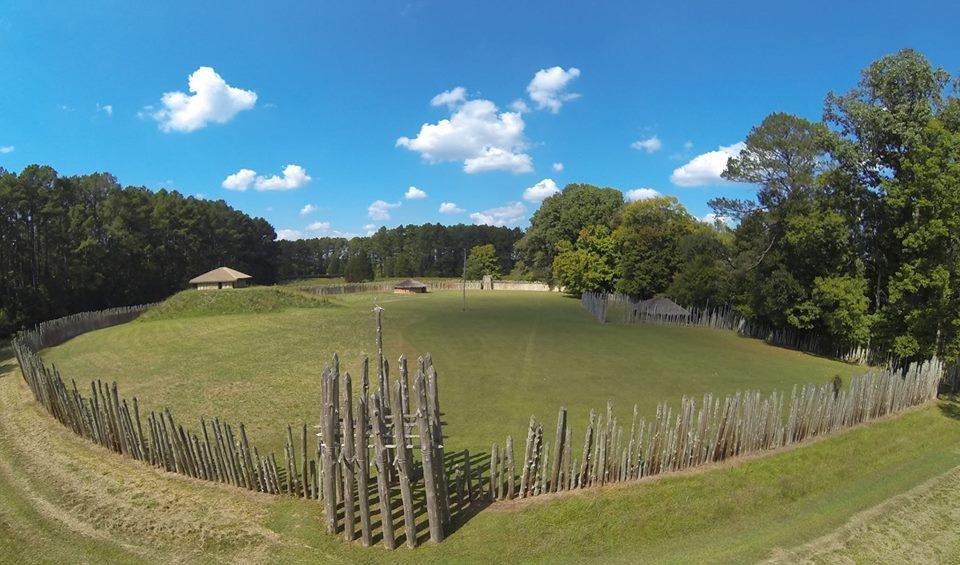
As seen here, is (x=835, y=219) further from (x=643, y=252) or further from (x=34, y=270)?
(x=34, y=270)

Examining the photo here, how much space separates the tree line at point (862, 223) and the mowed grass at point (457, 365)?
265 cm

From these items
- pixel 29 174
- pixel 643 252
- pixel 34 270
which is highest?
pixel 29 174

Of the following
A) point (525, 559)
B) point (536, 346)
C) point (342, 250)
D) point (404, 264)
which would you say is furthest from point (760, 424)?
point (342, 250)

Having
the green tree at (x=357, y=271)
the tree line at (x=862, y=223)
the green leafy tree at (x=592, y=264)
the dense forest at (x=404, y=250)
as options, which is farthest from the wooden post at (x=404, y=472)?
Result: the dense forest at (x=404, y=250)

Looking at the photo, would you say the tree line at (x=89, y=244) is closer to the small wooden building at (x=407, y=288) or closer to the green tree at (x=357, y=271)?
the green tree at (x=357, y=271)

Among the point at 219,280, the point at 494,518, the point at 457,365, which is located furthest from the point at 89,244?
the point at 494,518

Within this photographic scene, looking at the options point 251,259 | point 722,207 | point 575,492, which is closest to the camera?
point 575,492

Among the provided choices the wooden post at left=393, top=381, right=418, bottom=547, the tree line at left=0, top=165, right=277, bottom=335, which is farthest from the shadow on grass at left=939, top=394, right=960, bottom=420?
the tree line at left=0, top=165, right=277, bottom=335

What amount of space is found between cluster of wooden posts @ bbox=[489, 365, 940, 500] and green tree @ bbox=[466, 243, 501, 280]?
245 feet

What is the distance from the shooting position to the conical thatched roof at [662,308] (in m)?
35.6

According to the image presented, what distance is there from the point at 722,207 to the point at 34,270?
53719mm

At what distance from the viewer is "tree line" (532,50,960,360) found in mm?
18953

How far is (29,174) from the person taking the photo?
134ft

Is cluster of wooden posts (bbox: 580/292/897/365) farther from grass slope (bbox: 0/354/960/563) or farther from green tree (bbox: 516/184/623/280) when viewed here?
green tree (bbox: 516/184/623/280)
